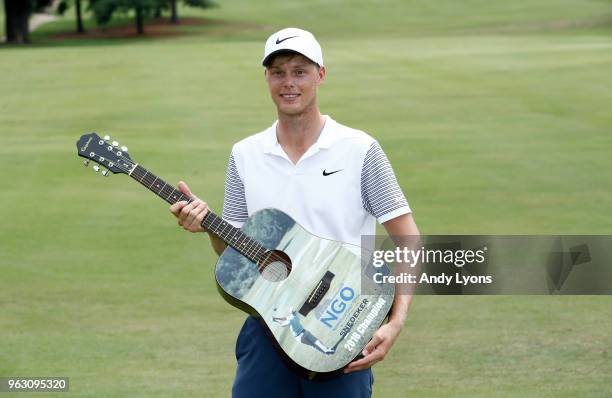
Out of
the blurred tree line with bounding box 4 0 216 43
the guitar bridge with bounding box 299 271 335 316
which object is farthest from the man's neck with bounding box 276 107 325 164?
the blurred tree line with bounding box 4 0 216 43

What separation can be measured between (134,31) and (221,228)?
6143 centimetres

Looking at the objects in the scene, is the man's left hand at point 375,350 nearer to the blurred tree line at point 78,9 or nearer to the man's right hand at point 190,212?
the man's right hand at point 190,212

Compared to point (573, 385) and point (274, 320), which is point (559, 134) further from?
point (274, 320)

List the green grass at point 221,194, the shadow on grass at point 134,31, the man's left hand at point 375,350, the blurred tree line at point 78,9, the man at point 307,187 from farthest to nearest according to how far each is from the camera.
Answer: the shadow on grass at point 134,31
the blurred tree line at point 78,9
the green grass at point 221,194
the man at point 307,187
the man's left hand at point 375,350

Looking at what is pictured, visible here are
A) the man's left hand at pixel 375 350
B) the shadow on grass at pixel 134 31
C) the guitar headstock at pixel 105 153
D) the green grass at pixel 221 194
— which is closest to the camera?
the man's left hand at pixel 375 350

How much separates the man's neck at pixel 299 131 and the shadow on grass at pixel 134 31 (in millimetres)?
47698

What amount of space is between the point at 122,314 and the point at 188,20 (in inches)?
2360

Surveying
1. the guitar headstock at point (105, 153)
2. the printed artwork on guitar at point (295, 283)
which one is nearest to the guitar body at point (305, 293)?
the printed artwork on guitar at point (295, 283)

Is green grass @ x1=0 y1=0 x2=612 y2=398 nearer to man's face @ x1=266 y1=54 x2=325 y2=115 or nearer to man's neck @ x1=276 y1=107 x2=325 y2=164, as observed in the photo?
man's neck @ x1=276 y1=107 x2=325 y2=164

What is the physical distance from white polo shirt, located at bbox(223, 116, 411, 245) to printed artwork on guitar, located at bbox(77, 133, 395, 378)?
7 cm

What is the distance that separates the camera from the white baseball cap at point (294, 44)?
4496 millimetres

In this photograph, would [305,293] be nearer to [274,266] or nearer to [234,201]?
[274,266]

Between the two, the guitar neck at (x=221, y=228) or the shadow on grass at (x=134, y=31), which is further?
the shadow on grass at (x=134, y=31)

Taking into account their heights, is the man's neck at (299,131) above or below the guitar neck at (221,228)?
above
